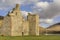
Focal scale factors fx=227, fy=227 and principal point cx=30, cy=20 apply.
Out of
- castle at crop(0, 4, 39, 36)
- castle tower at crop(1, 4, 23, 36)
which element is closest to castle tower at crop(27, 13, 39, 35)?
castle at crop(0, 4, 39, 36)

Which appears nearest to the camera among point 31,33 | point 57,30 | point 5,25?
point 5,25

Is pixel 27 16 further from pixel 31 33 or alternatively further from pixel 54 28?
pixel 54 28

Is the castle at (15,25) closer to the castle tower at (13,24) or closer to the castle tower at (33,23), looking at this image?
the castle tower at (13,24)

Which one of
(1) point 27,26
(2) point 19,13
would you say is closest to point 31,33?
(1) point 27,26

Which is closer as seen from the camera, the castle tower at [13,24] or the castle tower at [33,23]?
the castle tower at [13,24]

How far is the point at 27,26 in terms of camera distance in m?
45.5

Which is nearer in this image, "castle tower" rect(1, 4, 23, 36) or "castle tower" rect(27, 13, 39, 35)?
"castle tower" rect(1, 4, 23, 36)

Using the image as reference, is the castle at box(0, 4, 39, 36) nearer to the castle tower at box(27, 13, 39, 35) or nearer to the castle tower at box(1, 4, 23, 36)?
the castle tower at box(1, 4, 23, 36)

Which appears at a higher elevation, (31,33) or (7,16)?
(7,16)

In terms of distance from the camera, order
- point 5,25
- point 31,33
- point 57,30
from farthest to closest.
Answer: point 57,30 → point 31,33 → point 5,25

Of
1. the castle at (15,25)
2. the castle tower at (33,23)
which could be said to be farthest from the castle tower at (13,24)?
the castle tower at (33,23)

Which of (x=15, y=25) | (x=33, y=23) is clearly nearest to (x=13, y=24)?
(x=15, y=25)

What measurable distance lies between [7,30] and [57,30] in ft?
46.0

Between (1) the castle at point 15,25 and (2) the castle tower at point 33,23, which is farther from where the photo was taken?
(2) the castle tower at point 33,23
